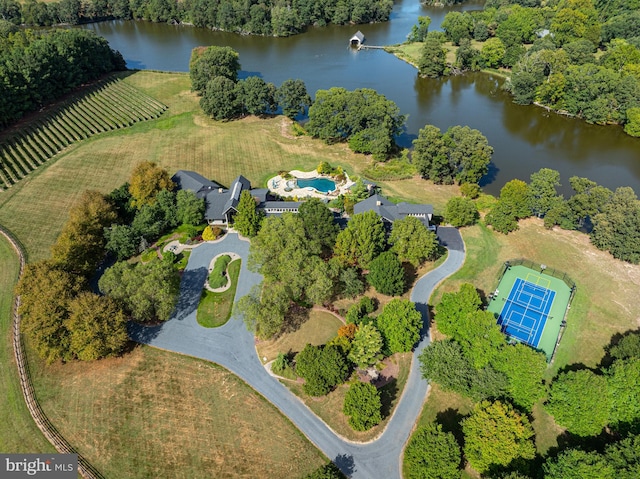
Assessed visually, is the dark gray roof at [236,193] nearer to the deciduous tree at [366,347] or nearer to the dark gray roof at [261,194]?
the dark gray roof at [261,194]

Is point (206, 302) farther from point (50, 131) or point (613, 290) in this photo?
point (50, 131)

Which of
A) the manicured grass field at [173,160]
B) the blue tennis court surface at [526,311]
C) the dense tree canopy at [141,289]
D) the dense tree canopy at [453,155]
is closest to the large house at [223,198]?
the manicured grass field at [173,160]

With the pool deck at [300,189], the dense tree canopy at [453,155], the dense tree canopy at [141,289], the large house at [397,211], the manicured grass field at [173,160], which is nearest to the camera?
the dense tree canopy at [141,289]

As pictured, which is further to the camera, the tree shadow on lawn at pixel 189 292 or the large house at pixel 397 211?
the large house at pixel 397 211

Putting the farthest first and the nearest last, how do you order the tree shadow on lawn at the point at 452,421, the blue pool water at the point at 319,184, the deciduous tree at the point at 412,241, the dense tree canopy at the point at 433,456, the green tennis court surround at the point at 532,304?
the blue pool water at the point at 319,184 → the deciduous tree at the point at 412,241 → the green tennis court surround at the point at 532,304 → the tree shadow on lawn at the point at 452,421 → the dense tree canopy at the point at 433,456

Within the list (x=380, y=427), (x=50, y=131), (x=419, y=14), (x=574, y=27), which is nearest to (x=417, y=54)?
(x=574, y=27)

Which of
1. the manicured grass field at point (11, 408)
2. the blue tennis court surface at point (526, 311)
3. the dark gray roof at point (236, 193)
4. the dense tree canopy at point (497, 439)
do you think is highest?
the dark gray roof at point (236, 193)
